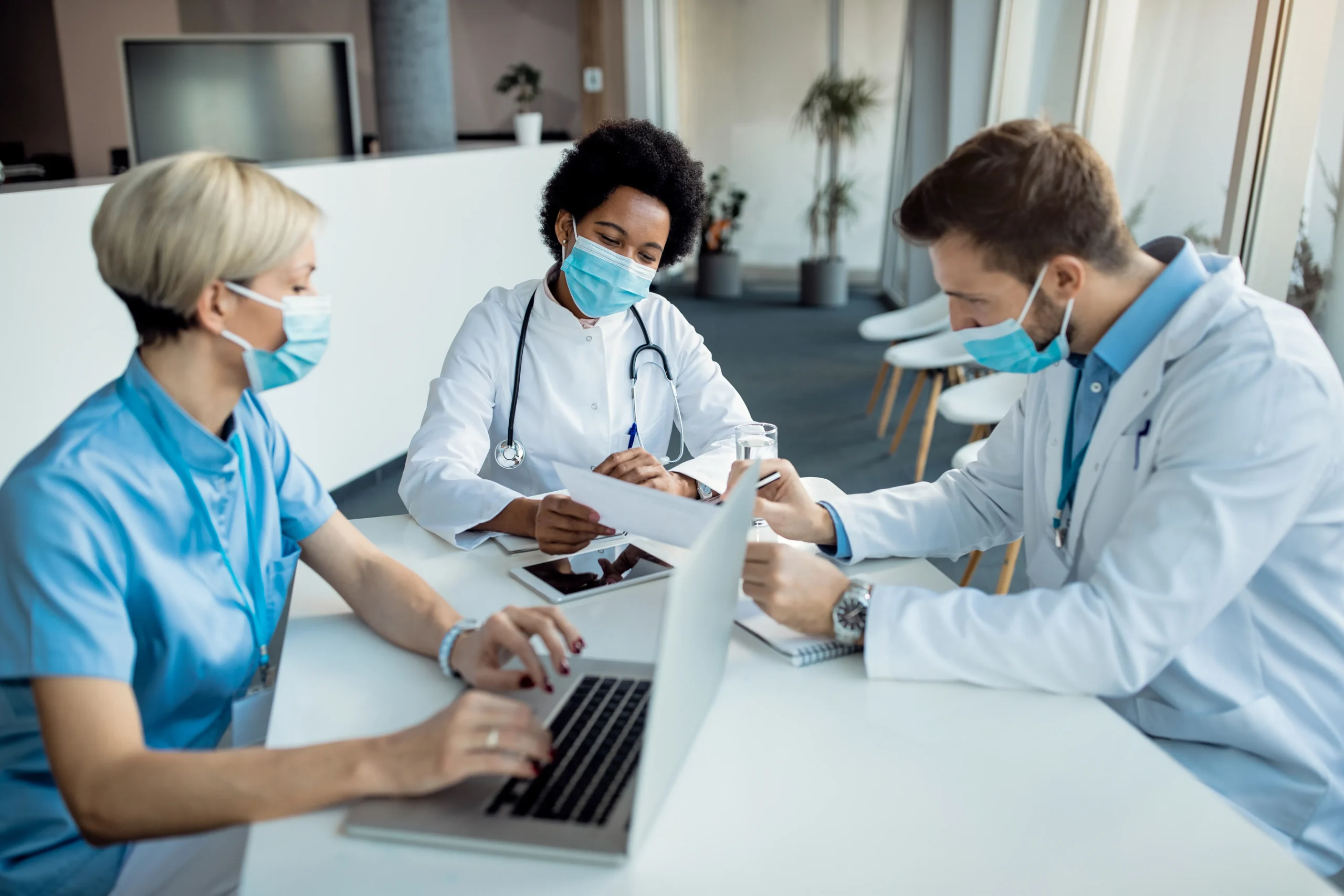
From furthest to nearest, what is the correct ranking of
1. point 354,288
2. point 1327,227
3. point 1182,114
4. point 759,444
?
1. point 354,288
2. point 1182,114
3. point 1327,227
4. point 759,444

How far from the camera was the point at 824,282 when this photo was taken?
8.03 meters

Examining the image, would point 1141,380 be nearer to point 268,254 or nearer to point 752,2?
point 268,254

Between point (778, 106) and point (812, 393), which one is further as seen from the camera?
point (778, 106)

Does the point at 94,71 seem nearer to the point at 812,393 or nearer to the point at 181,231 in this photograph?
the point at 812,393

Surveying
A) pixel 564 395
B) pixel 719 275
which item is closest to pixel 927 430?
pixel 564 395

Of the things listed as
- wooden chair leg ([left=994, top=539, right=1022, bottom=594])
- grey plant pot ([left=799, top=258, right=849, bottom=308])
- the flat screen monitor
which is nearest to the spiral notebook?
wooden chair leg ([left=994, top=539, right=1022, bottom=594])

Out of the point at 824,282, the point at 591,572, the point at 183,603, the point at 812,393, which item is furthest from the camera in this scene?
the point at 824,282

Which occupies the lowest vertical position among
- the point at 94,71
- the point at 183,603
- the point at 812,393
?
the point at 812,393

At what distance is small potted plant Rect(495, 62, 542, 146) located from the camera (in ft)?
17.7

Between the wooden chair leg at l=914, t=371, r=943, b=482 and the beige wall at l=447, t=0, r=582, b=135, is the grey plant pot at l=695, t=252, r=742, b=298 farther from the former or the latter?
the wooden chair leg at l=914, t=371, r=943, b=482

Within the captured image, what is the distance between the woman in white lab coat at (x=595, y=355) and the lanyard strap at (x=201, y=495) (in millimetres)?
514

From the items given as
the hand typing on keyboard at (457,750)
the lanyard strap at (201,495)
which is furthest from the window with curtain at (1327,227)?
the lanyard strap at (201,495)

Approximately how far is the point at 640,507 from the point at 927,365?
3117mm

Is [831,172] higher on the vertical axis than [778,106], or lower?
lower
